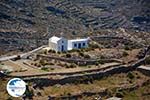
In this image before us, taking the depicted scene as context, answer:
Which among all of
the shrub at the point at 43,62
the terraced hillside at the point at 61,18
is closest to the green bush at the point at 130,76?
the shrub at the point at 43,62

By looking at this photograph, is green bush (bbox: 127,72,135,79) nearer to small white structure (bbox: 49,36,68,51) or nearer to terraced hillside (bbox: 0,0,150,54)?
small white structure (bbox: 49,36,68,51)

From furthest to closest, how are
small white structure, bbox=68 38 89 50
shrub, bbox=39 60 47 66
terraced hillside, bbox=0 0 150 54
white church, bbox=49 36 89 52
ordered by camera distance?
terraced hillside, bbox=0 0 150 54 → small white structure, bbox=68 38 89 50 → white church, bbox=49 36 89 52 → shrub, bbox=39 60 47 66

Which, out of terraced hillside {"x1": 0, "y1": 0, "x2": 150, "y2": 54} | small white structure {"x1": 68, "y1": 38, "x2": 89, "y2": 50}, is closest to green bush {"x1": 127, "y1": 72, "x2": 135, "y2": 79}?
small white structure {"x1": 68, "y1": 38, "x2": 89, "y2": 50}

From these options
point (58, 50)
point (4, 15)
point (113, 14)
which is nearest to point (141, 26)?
point (113, 14)

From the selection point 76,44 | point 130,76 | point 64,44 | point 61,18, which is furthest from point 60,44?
point 61,18

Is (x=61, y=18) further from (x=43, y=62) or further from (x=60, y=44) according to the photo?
(x=43, y=62)

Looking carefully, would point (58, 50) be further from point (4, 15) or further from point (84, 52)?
point (4, 15)
